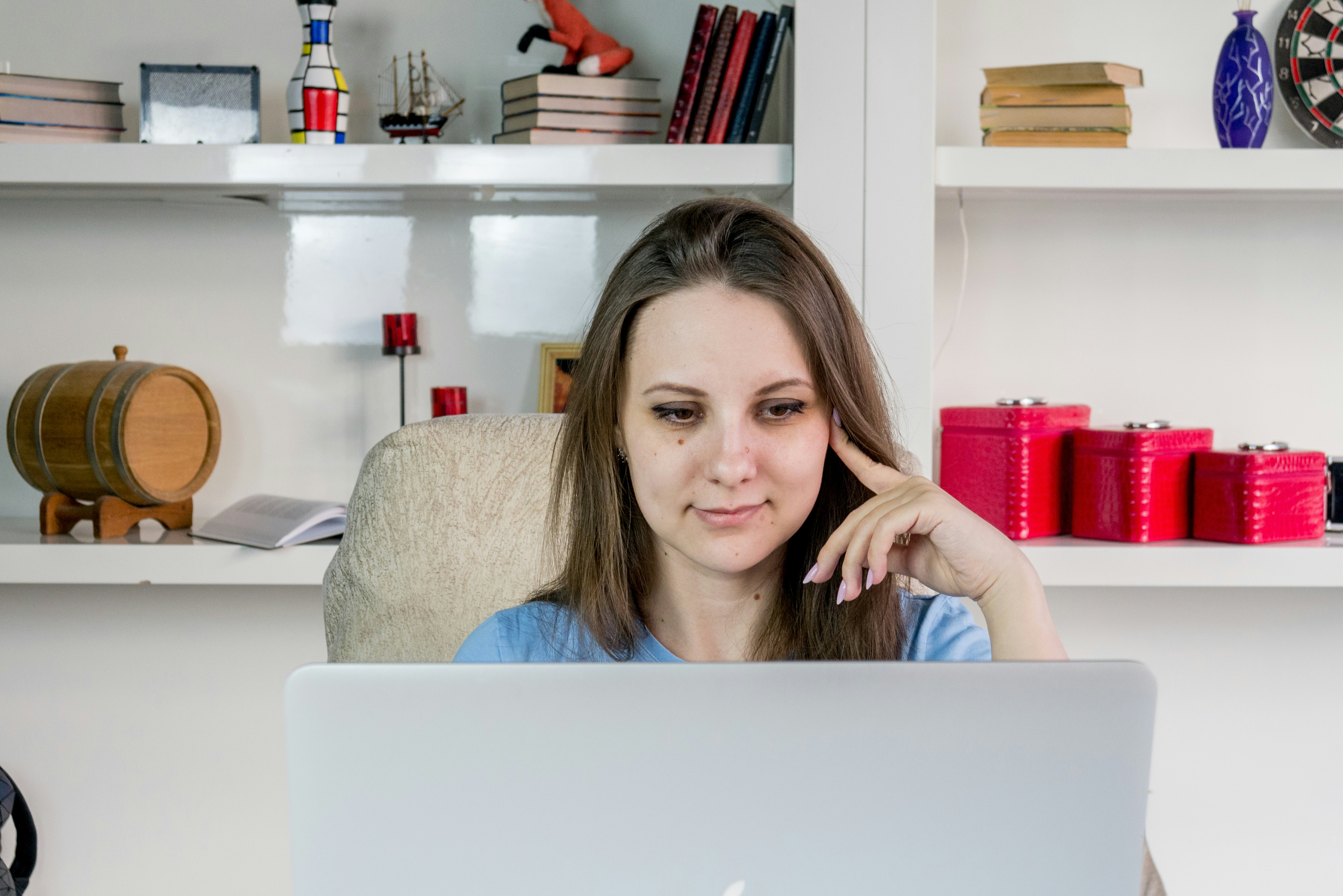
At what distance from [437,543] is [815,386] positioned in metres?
0.51

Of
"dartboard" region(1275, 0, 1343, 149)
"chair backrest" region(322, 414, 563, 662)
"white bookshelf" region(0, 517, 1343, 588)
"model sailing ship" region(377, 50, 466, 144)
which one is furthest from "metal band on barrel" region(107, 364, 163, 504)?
"dartboard" region(1275, 0, 1343, 149)

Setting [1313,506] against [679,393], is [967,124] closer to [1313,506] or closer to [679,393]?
[1313,506]

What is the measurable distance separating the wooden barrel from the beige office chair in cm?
74

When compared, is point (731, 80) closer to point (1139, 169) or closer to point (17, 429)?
point (1139, 169)

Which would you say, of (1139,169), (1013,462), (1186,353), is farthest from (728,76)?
(1186,353)

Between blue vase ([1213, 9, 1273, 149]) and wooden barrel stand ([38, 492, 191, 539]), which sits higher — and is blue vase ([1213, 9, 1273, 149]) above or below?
above

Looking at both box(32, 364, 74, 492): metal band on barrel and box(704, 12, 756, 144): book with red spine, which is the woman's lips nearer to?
box(704, 12, 756, 144): book with red spine

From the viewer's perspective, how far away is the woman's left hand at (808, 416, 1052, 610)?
32.4 inches

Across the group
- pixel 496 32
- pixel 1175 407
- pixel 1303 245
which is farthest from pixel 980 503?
pixel 496 32

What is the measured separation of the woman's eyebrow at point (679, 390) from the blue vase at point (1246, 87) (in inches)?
54.5

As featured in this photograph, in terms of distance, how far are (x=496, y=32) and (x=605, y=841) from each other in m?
1.89

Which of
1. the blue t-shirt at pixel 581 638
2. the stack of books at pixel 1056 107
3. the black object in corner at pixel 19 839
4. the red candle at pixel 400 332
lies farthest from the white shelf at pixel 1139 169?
the black object in corner at pixel 19 839

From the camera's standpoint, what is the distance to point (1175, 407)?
2090 millimetres

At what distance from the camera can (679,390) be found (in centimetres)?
93
